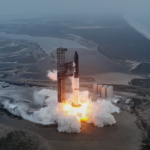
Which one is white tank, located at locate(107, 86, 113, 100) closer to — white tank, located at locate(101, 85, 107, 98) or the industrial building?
the industrial building

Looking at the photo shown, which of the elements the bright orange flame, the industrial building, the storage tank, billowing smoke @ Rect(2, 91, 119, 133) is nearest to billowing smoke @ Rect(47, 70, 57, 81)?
the industrial building

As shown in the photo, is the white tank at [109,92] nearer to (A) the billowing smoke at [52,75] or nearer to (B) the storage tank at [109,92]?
(B) the storage tank at [109,92]

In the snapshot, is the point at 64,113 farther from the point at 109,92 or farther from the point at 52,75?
the point at 52,75

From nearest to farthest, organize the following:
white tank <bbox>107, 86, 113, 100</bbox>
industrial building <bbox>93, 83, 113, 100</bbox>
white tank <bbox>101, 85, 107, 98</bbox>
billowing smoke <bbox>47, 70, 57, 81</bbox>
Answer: white tank <bbox>107, 86, 113, 100</bbox>, industrial building <bbox>93, 83, 113, 100</bbox>, white tank <bbox>101, 85, 107, 98</bbox>, billowing smoke <bbox>47, 70, 57, 81</bbox>

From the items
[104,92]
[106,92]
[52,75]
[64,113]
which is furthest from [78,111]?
[52,75]

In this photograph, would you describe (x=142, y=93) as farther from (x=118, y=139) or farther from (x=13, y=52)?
(x=13, y=52)

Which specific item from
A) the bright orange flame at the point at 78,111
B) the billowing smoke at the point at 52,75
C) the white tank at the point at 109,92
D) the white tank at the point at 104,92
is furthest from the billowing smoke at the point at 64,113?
the billowing smoke at the point at 52,75

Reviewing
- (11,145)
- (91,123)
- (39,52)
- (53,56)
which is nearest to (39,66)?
(53,56)
